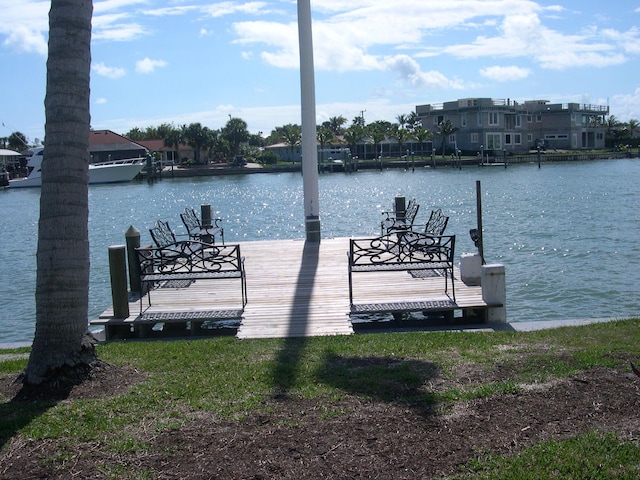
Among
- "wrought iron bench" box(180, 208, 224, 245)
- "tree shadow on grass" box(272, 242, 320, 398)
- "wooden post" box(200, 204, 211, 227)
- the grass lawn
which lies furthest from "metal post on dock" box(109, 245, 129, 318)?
"wooden post" box(200, 204, 211, 227)

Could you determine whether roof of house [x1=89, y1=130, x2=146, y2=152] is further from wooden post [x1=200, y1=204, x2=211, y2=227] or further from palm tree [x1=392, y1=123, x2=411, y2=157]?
wooden post [x1=200, y1=204, x2=211, y2=227]

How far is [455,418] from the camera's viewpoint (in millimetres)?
5484

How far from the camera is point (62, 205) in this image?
635cm

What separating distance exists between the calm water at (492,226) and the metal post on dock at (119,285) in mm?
3965

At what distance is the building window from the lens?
110m

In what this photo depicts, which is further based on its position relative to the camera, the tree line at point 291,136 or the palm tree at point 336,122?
the palm tree at point 336,122

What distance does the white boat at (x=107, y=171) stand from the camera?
314 ft

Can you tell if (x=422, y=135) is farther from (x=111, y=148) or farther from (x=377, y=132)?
(x=111, y=148)

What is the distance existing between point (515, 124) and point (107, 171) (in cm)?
6119

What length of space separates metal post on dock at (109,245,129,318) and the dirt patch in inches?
204

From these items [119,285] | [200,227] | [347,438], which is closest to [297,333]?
[119,285]

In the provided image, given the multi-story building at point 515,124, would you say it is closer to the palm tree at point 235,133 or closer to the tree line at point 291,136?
the tree line at point 291,136

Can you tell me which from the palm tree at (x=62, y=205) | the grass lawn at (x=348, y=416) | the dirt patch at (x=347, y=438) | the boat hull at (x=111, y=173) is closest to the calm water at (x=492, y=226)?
the grass lawn at (x=348, y=416)

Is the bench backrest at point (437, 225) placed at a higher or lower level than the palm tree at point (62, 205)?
A: lower
